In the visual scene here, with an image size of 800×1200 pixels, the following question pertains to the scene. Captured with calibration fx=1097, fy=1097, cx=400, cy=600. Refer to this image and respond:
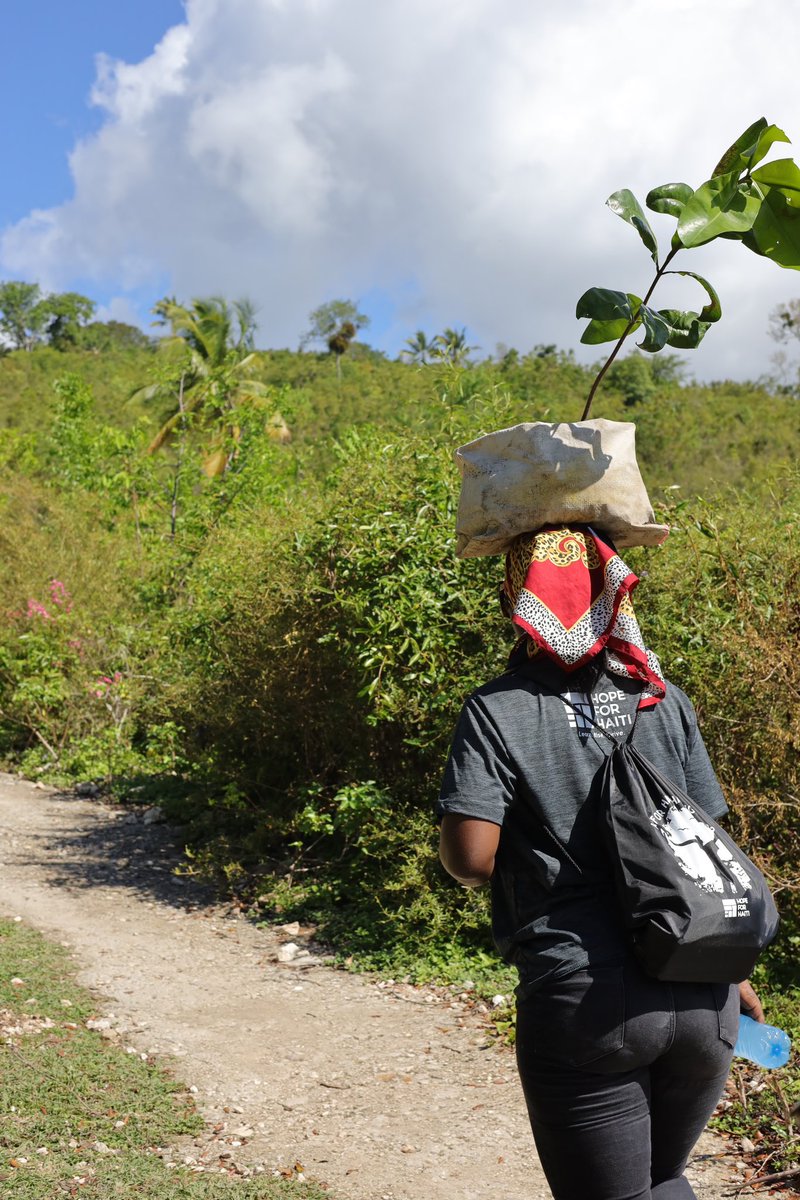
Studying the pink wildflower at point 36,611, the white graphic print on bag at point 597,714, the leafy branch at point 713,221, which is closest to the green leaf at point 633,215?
the leafy branch at point 713,221

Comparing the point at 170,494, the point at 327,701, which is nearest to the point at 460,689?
the point at 327,701

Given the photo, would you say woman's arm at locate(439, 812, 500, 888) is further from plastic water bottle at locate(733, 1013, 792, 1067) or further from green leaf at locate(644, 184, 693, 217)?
green leaf at locate(644, 184, 693, 217)

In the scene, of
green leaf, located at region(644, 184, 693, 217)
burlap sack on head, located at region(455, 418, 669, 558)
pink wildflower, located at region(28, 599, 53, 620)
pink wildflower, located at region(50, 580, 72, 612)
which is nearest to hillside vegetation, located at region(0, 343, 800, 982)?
pink wildflower, located at region(28, 599, 53, 620)

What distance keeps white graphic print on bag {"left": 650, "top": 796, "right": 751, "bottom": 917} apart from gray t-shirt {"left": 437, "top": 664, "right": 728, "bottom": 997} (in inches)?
4.9

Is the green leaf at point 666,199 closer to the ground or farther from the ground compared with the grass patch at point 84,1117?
farther from the ground

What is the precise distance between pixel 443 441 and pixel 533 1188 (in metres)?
4.10

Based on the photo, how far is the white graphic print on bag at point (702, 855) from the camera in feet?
6.18

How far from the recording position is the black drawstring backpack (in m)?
1.81

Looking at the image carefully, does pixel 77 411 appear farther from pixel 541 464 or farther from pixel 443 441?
pixel 541 464

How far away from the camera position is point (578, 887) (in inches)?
75.4

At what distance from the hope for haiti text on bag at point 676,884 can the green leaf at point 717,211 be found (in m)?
0.92

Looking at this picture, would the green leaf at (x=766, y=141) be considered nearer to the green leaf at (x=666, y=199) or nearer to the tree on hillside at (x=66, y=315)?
the green leaf at (x=666, y=199)

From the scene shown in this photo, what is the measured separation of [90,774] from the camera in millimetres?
12117

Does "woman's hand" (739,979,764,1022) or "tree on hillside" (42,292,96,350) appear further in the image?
"tree on hillside" (42,292,96,350)
